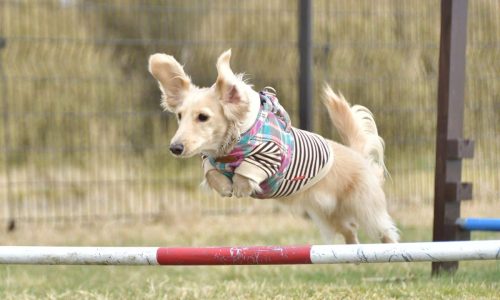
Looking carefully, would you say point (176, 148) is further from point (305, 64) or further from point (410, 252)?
point (305, 64)

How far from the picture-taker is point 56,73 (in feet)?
22.0

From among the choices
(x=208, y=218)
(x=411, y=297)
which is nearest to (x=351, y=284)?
(x=411, y=297)

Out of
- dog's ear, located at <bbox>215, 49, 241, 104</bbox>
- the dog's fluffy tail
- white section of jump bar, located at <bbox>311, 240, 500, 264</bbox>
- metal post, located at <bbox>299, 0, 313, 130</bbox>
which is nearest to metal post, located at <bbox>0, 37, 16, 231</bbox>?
metal post, located at <bbox>299, 0, 313, 130</bbox>

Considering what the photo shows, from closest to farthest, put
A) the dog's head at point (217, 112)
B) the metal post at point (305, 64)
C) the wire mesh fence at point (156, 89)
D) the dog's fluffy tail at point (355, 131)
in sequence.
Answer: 1. the dog's head at point (217, 112)
2. the dog's fluffy tail at point (355, 131)
3. the wire mesh fence at point (156, 89)
4. the metal post at point (305, 64)

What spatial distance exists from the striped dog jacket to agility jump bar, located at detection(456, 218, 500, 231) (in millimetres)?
922

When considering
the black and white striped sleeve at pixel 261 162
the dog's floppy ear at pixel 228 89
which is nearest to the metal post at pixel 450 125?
the black and white striped sleeve at pixel 261 162

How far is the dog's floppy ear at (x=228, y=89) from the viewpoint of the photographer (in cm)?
327

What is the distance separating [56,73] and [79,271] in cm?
175

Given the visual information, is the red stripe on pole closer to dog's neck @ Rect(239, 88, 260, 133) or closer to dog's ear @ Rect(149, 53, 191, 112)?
dog's neck @ Rect(239, 88, 260, 133)

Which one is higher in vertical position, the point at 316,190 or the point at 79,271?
the point at 316,190

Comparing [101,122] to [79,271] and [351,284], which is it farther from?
[351,284]

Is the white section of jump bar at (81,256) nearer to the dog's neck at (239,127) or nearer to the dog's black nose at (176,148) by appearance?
the dog's black nose at (176,148)

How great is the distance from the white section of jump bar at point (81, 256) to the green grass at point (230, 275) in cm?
93

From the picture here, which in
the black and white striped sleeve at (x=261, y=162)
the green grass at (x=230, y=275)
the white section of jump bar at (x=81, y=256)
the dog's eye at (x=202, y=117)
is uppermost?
the dog's eye at (x=202, y=117)
